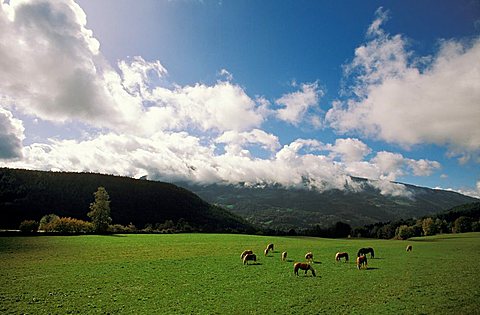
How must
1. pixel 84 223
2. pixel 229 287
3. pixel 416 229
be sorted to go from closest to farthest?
pixel 229 287
pixel 84 223
pixel 416 229

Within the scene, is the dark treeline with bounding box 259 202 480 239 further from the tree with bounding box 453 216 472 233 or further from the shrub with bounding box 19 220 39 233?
the shrub with bounding box 19 220 39 233

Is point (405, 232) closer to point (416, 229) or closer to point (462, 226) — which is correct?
point (416, 229)

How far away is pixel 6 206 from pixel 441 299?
223409 mm

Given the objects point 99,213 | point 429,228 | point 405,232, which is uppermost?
point 99,213

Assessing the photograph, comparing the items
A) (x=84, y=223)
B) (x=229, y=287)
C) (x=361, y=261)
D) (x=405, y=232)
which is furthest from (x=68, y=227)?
(x=405, y=232)

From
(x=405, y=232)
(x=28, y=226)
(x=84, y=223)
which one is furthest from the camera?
(x=405, y=232)

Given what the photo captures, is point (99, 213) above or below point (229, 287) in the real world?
above

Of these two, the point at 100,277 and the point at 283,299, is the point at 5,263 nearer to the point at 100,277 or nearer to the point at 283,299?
the point at 100,277

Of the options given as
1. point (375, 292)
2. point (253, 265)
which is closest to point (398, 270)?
point (375, 292)

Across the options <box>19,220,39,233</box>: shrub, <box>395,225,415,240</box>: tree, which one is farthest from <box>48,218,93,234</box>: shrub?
<box>395,225,415,240</box>: tree

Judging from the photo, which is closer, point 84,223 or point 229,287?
point 229,287

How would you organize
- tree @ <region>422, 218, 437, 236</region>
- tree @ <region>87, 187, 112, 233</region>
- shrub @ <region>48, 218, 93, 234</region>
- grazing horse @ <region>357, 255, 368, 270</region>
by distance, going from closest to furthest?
grazing horse @ <region>357, 255, 368, 270</region>, shrub @ <region>48, 218, 93, 234</region>, tree @ <region>87, 187, 112, 233</region>, tree @ <region>422, 218, 437, 236</region>

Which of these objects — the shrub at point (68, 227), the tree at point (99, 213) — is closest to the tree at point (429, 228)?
the tree at point (99, 213)

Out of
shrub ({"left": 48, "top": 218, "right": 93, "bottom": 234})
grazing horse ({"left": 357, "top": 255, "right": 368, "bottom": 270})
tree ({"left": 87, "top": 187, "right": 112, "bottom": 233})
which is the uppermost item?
tree ({"left": 87, "top": 187, "right": 112, "bottom": 233})
